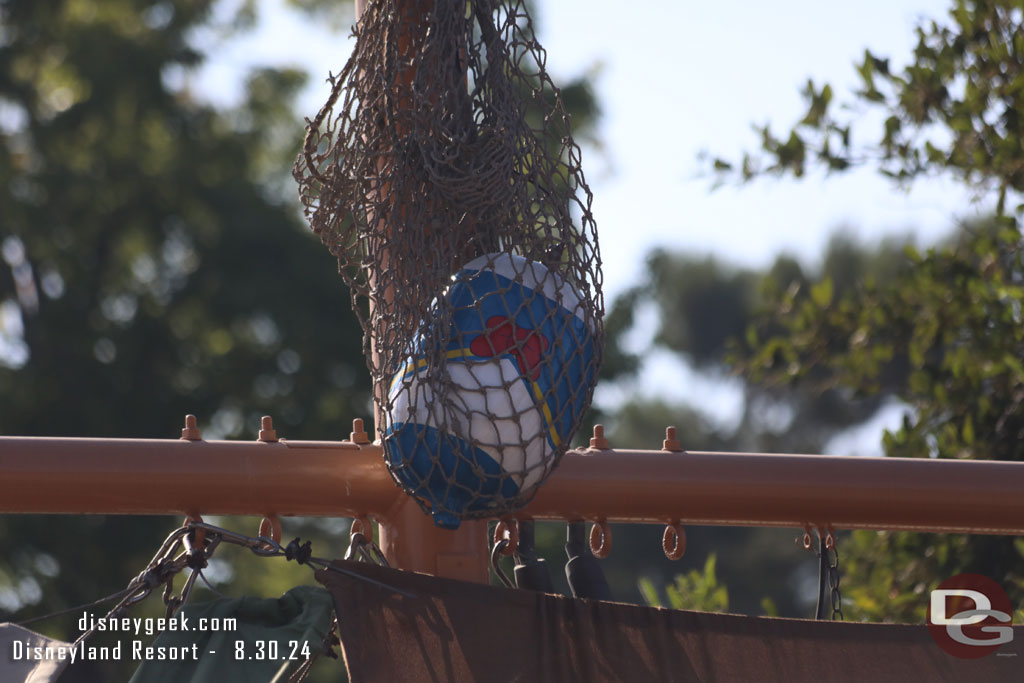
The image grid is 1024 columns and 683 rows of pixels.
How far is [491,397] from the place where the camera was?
1.63 m

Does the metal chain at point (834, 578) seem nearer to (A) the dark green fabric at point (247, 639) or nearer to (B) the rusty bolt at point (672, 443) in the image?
(B) the rusty bolt at point (672, 443)

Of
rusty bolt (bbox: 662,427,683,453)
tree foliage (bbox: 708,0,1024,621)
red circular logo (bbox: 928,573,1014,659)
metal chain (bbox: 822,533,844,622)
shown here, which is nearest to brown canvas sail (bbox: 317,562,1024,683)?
red circular logo (bbox: 928,573,1014,659)

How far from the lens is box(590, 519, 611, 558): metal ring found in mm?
2078

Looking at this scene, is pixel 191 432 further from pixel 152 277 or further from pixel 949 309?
pixel 152 277

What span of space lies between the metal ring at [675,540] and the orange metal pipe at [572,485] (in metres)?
0.02

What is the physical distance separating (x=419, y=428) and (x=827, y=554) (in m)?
0.84

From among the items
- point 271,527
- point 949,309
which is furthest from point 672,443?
point 949,309

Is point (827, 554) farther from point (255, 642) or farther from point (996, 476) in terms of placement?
point (255, 642)

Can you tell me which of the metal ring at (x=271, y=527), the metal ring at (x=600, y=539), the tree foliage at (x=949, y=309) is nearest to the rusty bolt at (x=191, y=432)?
the metal ring at (x=271, y=527)

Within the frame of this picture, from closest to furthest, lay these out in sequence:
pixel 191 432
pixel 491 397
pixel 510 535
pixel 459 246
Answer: pixel 491 397, pixel 459 246, pixel 191 432, pixel 510 535

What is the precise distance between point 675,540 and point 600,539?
119 mm

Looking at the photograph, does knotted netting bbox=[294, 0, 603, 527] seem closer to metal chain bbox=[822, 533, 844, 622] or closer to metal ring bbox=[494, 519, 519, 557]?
metal ring bbox=[494, 519, 519, 557]

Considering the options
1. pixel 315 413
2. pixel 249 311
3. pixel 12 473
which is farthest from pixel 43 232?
pixel 12 473

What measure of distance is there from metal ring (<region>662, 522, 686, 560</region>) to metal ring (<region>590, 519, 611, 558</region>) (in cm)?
9
